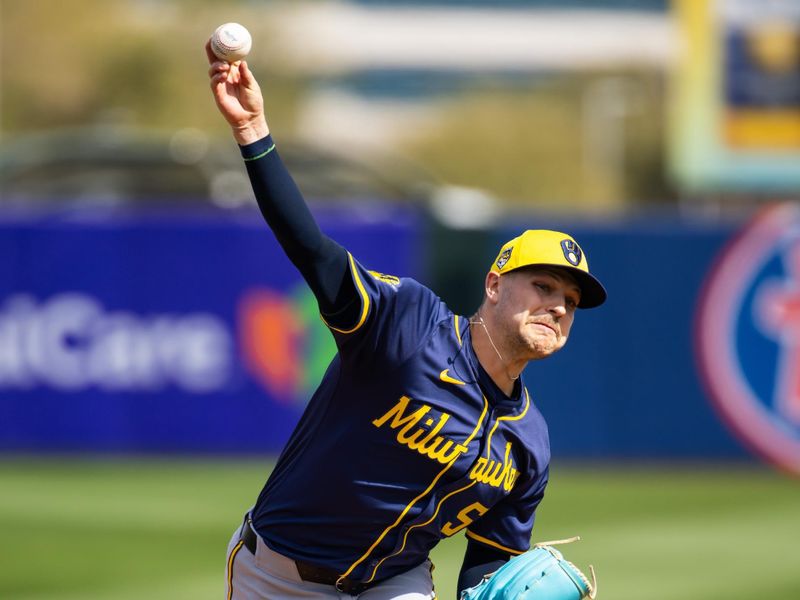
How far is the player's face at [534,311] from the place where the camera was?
446cm

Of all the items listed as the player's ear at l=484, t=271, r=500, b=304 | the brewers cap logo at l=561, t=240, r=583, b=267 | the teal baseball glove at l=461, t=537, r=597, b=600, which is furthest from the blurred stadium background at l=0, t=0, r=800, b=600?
the brewers cap logo at l=561, t=240, r=583, b=267

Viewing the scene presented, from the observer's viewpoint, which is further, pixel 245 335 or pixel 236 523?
pixel 245 335

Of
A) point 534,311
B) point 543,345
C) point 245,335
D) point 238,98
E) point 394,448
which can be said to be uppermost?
point 245,335

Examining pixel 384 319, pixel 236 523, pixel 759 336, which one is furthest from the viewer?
pixel 759 336

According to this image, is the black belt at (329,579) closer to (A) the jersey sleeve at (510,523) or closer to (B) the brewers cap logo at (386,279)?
(A) the jersey sleeve at (510,523)

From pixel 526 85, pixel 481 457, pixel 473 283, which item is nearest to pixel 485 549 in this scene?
pixel 481 457

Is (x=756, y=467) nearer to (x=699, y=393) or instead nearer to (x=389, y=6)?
(x=699, y=393)

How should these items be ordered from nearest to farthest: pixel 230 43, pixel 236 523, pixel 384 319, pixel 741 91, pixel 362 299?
pixel 230 43, pixel 362 299, pixel 384 319, pixel 236 523, pixel 741 91

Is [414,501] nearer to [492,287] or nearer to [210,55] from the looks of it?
[492,287]

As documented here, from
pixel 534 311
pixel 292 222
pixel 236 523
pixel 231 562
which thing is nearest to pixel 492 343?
pixel 534 311

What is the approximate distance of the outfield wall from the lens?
39.5 feet

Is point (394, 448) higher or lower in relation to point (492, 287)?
lower

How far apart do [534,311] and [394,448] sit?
2.03 ft

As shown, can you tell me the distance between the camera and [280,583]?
4.62 m
